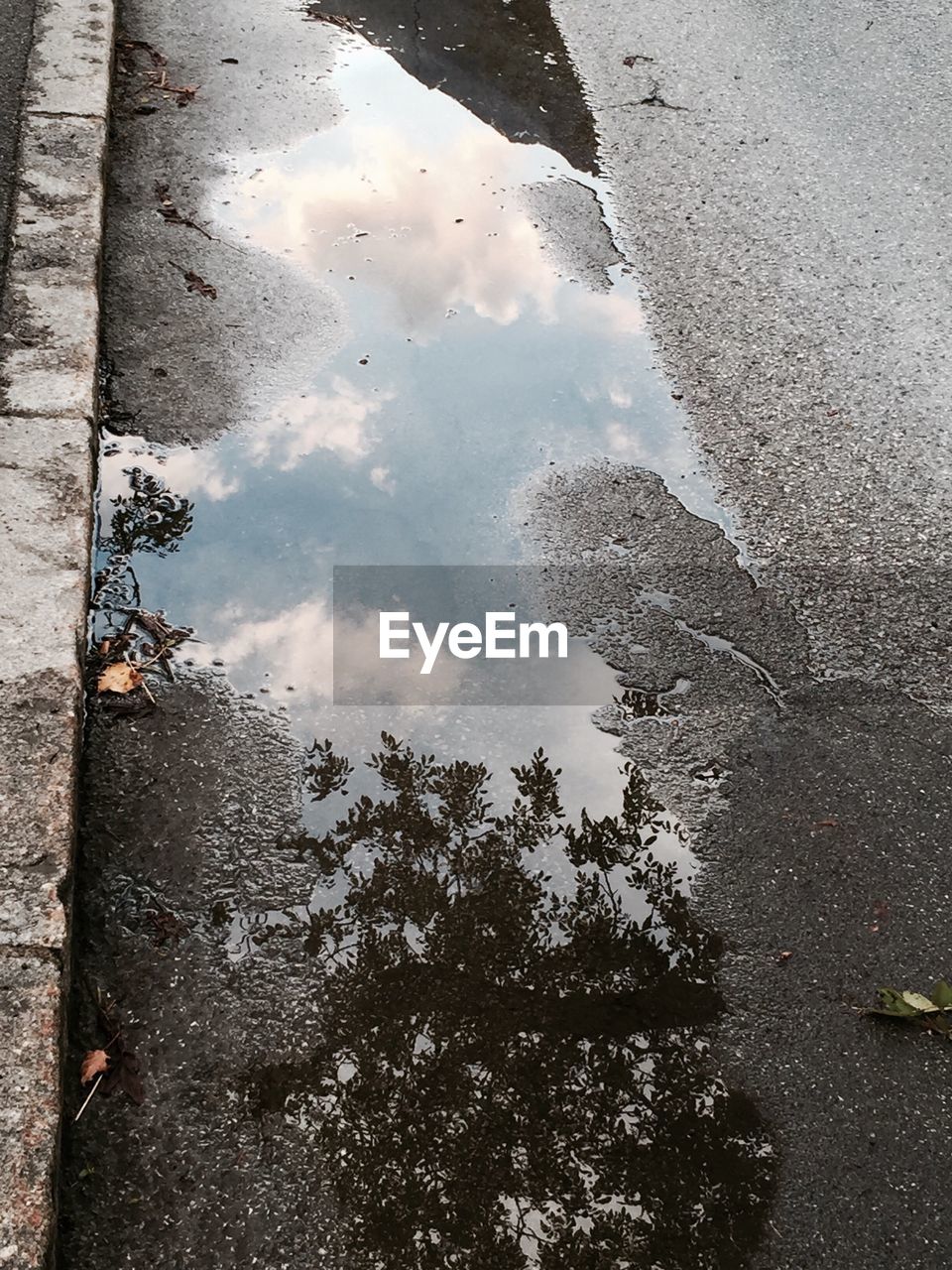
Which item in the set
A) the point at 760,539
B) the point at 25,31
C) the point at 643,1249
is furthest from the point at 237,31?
the point at 643,1249

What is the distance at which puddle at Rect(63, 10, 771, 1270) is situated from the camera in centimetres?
213

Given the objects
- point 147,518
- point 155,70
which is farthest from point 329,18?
point 147,518

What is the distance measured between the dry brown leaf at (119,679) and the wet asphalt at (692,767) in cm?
11

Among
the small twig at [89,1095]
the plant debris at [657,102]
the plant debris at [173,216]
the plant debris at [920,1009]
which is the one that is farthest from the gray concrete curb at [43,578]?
the plant debris at [657,102]

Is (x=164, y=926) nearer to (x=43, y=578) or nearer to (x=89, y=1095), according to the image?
(x=89, y=1095)

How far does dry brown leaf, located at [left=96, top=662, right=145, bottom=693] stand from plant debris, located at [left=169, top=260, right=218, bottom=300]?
5.91 feet

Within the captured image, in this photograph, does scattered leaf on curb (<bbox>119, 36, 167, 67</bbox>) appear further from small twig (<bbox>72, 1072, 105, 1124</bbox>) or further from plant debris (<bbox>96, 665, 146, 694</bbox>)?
small twig (<bbox>72, 1072, 105, 1124</bbox>)

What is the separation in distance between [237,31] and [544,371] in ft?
10.3

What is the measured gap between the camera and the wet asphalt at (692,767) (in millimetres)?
2098

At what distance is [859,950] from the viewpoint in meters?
2.47

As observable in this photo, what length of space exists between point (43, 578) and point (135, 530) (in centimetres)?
54

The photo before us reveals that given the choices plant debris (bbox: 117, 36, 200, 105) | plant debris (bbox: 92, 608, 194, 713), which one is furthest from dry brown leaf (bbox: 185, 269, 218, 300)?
plant debris (bbox: 92, 608, 194, 713)

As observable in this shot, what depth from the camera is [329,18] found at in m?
6.31

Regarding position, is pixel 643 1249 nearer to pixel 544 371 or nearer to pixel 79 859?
pixel 79 859
